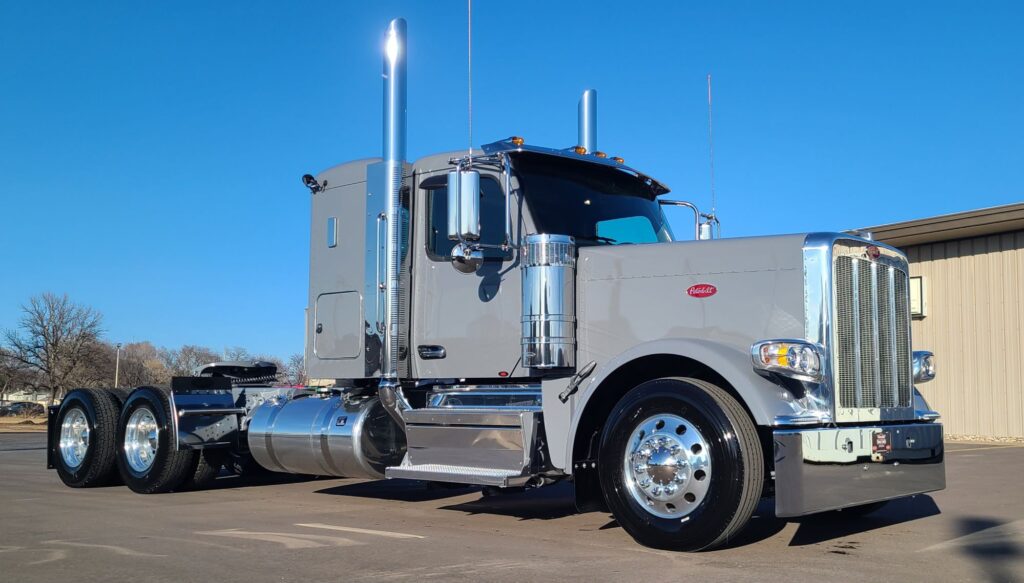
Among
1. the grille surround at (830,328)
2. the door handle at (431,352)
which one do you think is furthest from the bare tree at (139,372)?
the grille surround at (830,328)

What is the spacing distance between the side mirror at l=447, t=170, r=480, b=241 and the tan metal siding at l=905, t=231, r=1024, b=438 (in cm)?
1479

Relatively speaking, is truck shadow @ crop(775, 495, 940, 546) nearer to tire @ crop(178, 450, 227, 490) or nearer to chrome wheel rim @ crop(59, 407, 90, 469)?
tire @ crop(178, 450, 227, 490)

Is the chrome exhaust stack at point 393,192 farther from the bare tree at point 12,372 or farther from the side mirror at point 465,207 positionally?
the bare tree at point 12,372

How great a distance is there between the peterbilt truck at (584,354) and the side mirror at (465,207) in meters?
0.01

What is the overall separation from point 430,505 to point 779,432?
4.19m

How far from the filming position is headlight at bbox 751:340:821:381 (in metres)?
5.67

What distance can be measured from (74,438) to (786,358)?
8.62 metres

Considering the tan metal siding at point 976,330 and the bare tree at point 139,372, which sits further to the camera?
the bare tree at point 139,372

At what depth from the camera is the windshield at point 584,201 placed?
7.41m

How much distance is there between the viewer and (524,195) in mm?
7406

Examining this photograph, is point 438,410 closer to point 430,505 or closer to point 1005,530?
point 430,505

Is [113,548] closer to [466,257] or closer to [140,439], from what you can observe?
[466,257]

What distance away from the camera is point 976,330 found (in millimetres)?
18656

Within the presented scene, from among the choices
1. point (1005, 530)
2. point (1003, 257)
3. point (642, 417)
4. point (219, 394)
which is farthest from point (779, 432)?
point (1003, 257)
